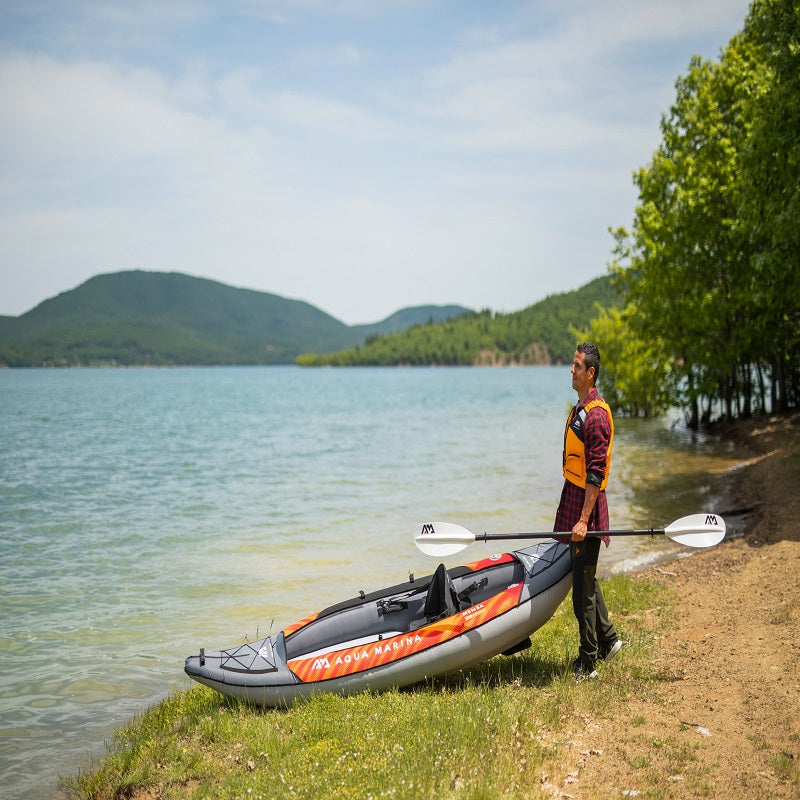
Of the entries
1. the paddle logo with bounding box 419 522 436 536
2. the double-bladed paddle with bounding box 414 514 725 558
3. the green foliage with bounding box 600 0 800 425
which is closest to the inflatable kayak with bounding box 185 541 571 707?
the double-bladed paddle with bounding box 414 514 725 558

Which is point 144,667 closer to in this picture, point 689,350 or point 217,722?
point 217,722

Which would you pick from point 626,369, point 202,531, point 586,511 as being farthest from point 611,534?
point 626,369

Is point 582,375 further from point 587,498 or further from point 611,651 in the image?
point 611,651

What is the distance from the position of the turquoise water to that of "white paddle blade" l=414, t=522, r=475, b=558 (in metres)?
3.42

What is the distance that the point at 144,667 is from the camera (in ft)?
28.8

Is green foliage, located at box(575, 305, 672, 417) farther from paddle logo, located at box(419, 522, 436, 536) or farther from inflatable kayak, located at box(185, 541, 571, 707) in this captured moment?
inflatable kayak, located at box(185, 541, 571, 707)

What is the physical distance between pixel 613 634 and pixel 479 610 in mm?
1384

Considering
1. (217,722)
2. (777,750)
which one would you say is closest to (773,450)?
(777,750)

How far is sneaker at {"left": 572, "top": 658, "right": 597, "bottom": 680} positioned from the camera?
643 centimetres

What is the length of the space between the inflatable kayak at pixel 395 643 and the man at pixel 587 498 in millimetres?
342

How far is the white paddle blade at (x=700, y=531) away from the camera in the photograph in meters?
6.91

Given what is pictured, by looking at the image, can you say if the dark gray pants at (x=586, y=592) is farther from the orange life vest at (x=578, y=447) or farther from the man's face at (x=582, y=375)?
the man's face at (x=582, y=375)

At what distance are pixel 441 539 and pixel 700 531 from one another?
2.55m

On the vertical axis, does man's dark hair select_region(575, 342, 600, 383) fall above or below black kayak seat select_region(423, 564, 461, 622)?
above
